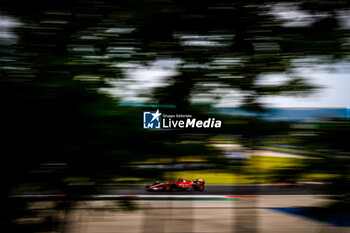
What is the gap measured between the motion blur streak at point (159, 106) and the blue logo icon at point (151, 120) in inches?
1.0

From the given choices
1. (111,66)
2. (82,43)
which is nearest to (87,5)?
(82,43)

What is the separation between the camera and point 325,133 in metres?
1.43

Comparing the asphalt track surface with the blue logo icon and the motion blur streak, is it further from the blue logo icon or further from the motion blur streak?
the blue logo icon

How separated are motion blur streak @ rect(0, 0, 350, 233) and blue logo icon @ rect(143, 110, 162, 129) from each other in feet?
0.08

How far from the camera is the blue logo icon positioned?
1.38 meters

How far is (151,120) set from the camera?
140 cm

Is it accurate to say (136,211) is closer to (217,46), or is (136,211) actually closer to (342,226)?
(217,46)

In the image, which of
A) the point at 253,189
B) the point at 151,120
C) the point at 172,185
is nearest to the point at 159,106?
the point at 151,120

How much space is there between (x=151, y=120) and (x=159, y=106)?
9cm

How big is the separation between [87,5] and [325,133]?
1.45 m

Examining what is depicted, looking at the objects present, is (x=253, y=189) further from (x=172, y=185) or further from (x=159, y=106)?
(x=159, y=106)

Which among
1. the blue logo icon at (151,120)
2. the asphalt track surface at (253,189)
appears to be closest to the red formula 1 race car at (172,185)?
the asphalt track surface at (253,189)

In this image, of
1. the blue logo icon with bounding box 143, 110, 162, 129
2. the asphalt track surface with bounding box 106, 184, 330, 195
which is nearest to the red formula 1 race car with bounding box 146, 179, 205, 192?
the asphalt track surface with bounding box 106, 184, 330, 195

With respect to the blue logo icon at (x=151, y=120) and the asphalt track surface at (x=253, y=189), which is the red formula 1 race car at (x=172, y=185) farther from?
the blue logo icon at (x=151, y=120)
